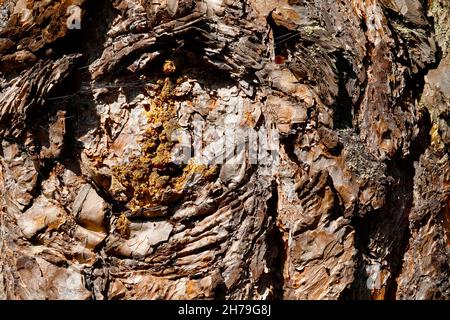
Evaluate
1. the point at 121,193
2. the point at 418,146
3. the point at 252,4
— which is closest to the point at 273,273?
the point at 121,193

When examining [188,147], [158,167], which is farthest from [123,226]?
[188,147]

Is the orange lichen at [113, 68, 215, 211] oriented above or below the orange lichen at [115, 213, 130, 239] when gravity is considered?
above

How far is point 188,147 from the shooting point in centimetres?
401

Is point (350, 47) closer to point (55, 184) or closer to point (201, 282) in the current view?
point (201, 282)

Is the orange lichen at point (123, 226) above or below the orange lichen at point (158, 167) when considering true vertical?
below

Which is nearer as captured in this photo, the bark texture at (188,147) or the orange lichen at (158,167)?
the bark texture at (188,147)

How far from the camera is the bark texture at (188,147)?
3.74m

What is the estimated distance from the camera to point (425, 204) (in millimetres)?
4477

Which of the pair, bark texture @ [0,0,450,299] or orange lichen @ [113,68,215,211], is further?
orange lichen @ [113,68,215,211]

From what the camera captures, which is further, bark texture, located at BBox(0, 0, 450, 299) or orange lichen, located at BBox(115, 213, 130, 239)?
orange lichen, located at BBox(115, 213, 130, 239)

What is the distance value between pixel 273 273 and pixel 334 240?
0.50 metres

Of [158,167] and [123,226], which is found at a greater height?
[158,167]

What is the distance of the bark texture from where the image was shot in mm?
3738

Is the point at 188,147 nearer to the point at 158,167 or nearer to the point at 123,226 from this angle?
the point at 158,167
